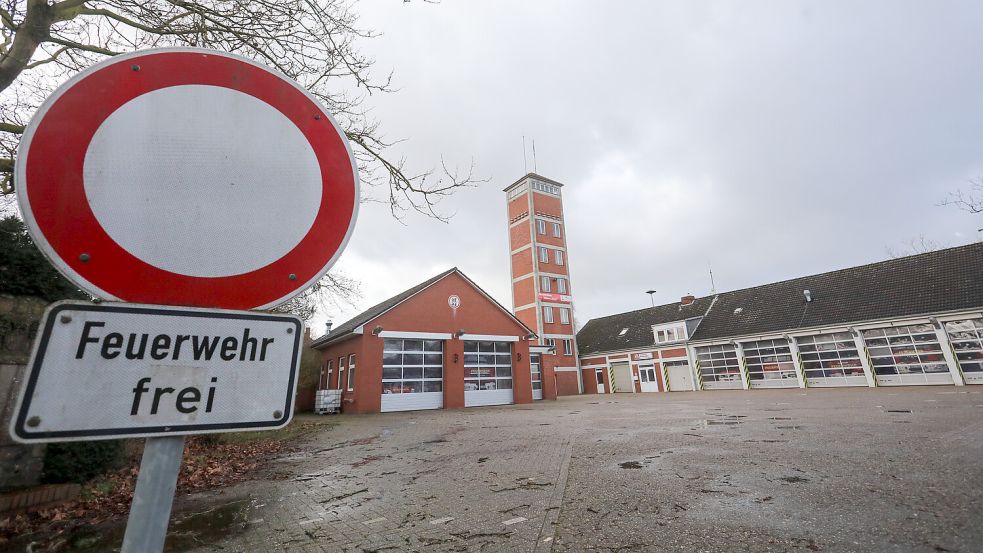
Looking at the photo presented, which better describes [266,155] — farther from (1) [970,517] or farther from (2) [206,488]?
(2) [206,488]

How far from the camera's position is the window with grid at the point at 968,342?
18969 mm

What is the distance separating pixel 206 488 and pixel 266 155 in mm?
4874

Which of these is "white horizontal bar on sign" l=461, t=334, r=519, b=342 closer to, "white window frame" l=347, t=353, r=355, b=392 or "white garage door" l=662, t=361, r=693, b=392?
"white window frame" l=347, t=353, r=355, b=392

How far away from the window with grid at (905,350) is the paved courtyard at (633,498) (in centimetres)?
2028

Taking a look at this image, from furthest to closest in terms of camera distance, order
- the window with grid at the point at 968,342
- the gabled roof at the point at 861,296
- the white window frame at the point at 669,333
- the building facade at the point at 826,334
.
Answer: the white window frame at the point at 669,333, the gabled roof at the point at 861,296, the building facade at the point at 826,334, the window with grid at the point at 968,342

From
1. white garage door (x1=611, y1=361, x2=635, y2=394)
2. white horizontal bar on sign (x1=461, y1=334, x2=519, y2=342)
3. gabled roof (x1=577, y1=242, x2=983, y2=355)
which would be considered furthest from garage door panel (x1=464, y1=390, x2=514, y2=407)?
gabled roof (x1=577, y1=242, x2=983, y2=355)

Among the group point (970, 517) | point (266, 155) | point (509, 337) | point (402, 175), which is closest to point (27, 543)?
point (266, 155)

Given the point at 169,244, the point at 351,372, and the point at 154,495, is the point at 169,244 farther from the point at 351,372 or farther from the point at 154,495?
the point at 351,372

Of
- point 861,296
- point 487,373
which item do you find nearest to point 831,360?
point 861,296

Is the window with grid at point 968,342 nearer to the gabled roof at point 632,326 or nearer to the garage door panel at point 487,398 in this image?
the gabled roof at point 632,326

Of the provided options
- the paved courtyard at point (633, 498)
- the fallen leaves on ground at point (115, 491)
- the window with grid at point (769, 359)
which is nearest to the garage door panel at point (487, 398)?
the fallen leaves on ground at point (115, 491)

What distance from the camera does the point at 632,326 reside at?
35.2 m

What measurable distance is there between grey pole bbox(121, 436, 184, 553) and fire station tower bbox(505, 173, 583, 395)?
32.0 meters

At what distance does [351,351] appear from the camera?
18156 millimetres
